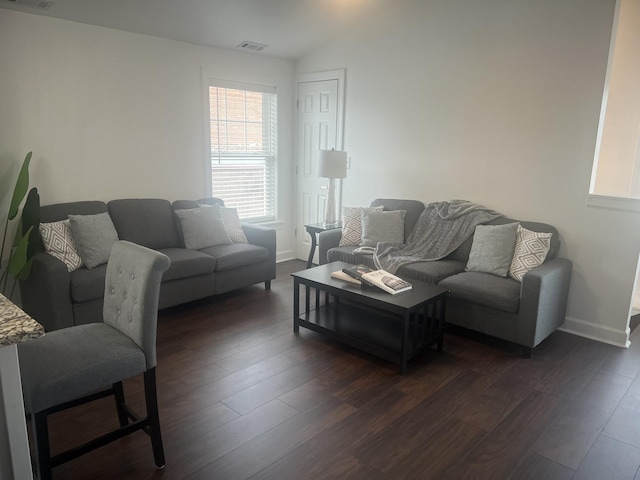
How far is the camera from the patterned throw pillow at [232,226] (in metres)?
4.52

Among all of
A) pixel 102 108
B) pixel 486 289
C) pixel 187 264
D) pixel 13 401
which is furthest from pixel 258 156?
pixel 13 401

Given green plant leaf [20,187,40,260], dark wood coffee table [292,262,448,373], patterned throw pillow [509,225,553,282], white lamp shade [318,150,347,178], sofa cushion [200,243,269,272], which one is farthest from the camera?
white lamp shade [318,150,347,178]

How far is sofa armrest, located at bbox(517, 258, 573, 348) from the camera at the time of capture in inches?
124

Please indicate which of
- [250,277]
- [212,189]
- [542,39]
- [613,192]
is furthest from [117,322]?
[613,192]

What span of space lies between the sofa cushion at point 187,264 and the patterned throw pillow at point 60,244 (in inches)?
25.7

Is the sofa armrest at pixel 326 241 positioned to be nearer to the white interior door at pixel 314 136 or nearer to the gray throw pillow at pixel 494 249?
the white interior door at pixel 314 136

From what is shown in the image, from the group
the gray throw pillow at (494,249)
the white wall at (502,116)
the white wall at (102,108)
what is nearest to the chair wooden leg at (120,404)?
the white wall at (102,108)

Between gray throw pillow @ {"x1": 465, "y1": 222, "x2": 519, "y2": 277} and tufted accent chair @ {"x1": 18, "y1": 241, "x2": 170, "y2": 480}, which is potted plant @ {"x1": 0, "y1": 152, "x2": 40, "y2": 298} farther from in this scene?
gray throw pillow @ {"x1": 465, "y1": 222, "x2": 519, "y2": 277}

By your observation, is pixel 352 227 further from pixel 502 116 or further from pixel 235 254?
pixel 502 116

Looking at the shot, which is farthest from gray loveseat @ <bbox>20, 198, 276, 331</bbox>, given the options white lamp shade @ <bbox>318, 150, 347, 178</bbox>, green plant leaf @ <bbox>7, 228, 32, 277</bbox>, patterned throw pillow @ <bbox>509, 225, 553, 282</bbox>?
patterned throw pillow @ <bbox>509, 225, 553, 282</bbox>

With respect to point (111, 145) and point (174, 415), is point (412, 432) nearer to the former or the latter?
point (174, 415)

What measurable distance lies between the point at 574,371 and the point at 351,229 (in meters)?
2.19

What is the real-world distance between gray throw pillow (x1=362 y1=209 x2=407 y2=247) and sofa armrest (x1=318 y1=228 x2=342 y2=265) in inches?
11.5

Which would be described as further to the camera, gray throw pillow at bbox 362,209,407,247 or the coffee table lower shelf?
gray throw pillow at bbox 362,209,407,247
